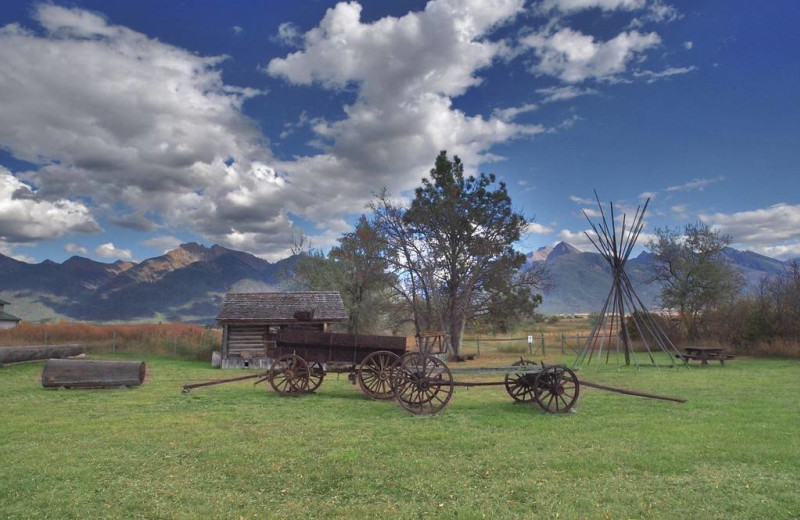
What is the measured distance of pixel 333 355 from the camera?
13.5 metres

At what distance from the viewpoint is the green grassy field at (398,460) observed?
540cm

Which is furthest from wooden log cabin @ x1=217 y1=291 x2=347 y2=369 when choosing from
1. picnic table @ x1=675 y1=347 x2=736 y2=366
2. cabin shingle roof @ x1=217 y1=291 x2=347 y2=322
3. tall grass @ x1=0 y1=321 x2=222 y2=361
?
picnic table @ x1=675 y1=347 x2=736 y2=366

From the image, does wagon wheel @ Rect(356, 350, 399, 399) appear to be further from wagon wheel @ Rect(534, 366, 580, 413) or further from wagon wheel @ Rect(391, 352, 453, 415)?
wagon wheel @ Rect(534, 366, 580, 413)

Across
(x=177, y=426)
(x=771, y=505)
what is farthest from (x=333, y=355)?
(x=771, y=505)

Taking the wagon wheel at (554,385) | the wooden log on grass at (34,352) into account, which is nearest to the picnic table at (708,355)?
the wagon wheel at (554,385)

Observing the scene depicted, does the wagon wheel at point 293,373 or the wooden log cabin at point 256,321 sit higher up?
the wooden log cabin at point 256,321

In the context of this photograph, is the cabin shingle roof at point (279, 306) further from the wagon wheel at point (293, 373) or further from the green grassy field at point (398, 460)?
the green grassy field at point (398, 460)

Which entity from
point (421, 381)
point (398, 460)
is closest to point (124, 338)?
point (421, 381)

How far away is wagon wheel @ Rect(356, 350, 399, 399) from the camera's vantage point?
1278 cm

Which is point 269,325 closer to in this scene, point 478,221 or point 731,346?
point 478,221

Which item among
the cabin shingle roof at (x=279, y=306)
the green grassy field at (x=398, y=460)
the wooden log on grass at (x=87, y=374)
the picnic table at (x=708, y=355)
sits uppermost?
the cabin shingle roof at (x=279, y=306)

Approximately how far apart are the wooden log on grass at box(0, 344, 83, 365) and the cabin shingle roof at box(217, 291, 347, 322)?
21.9 feet

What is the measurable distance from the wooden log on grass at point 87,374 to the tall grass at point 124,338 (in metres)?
14.0

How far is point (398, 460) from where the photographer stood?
22.9ft
